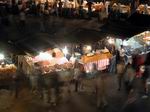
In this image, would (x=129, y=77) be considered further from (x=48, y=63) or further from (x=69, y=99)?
(x=48, y=63)

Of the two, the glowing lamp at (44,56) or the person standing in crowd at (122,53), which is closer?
the glowing lamp at (44,56)

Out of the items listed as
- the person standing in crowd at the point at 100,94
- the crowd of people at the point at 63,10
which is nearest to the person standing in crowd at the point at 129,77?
the person standing in crowd at the point at 100,94

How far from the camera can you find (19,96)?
1628 centimetres

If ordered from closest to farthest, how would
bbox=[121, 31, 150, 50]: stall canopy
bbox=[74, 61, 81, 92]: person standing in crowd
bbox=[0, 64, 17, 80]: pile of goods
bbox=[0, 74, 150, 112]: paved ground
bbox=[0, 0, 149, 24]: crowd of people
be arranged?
1. bbox=[0, 74, 150, 112]: paved ground
2. bbox=[74, 61, 81, 92]: person standing in crowd
3. bbox=[0, 64, 17, 80]: pile of goods
4. bbox=[121, 31, 150, 50]: stall canopy
5. bbox=[0, 0, 149, 24]: crowd of people

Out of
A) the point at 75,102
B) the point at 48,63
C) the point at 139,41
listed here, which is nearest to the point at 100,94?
the point at 75,102

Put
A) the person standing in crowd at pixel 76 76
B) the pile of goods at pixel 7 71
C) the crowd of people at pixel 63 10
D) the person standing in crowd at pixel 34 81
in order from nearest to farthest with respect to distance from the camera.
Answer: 1. the person standing in crowd at pixel 34 81
2. the person standing in crowd at pixel 76 76
3. the pile of goods at pixel 7 71
4. the crowd of people at pixel 63 10

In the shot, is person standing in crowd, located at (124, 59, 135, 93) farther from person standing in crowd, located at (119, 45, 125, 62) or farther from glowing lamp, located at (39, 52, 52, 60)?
glowing lamp, located at (39, 52, 52, 60)

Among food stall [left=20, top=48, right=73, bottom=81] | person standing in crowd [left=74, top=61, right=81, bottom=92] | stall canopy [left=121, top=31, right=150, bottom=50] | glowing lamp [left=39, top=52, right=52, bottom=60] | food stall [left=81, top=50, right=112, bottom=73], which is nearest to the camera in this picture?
person standing in crowd [left=74, top=61, right=81, bottom=92]

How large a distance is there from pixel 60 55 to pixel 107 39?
2779mm

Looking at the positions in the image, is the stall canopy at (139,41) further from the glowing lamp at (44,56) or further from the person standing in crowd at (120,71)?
the glowing lamp at (44,56)

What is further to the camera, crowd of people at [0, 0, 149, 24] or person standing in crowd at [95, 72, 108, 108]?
crowd of people at [0, 0, 149, 24]

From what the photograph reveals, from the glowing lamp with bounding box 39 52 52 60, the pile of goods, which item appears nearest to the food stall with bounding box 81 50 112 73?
the glowing lamp with bounding box 39 52 52 60

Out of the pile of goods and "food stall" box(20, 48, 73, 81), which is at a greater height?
"food stall" box(20, 48, 73, 81)

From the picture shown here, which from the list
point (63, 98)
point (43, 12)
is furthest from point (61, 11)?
point (63, 98)
